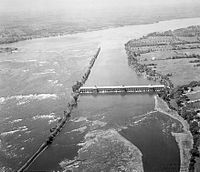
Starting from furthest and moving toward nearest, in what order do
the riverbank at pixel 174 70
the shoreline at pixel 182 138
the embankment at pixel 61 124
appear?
the riverbank at pixel 174 70
the embankment at pixel 61 124
the shoreline at pixel 182 138

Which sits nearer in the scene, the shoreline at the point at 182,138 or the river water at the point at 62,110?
the shoreline at the point at 182,138

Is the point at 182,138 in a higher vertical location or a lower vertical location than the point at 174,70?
lower

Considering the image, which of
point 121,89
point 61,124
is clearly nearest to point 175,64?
point 121,89

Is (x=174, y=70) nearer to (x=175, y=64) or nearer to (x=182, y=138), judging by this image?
(x=175, y=64)

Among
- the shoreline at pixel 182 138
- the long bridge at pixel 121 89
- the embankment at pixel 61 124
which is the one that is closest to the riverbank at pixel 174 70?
the shoreline at pixel 182 138

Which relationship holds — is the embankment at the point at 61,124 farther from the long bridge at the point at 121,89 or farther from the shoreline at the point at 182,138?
the shoreline at the point at 182,138

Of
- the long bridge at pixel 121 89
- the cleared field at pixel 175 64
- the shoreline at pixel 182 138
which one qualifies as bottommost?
the shoreline at pixel 182 138

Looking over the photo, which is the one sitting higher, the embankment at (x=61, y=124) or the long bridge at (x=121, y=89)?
the long bridge at (x=121, y=89)

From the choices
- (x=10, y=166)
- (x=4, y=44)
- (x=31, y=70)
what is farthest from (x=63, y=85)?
(x=4, y=44)
